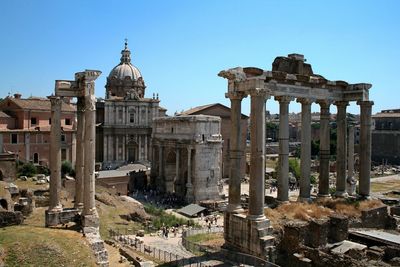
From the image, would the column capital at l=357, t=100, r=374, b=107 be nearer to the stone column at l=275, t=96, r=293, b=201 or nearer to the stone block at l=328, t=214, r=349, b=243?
the stone column at l=275, t=96, r=293, b=201

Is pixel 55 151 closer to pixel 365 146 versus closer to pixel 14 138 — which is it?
pixel 365 146

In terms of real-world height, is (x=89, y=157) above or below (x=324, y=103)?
below

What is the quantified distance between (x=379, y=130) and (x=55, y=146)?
7891 centimetres

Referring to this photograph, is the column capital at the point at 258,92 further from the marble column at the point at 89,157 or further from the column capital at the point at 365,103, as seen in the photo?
the column capital at the point at 365,103

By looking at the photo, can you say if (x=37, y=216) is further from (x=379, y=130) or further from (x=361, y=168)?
(x=379, y=130)

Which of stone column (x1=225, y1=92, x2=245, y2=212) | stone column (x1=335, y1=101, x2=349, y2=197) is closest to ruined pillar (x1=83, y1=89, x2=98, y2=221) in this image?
stone column (x1=225, y1=92, x2=245, y2=212)

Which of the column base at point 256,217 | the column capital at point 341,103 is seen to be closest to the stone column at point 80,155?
the column base at point 256,217

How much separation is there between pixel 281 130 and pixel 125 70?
47.6 m

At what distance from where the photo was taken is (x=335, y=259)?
576 inches

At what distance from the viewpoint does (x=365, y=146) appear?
75.6 feet

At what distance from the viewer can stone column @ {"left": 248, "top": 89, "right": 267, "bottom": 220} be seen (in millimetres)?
16906

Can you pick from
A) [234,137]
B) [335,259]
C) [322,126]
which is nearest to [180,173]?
[322,126]

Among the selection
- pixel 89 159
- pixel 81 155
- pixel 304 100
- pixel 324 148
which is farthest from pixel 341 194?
pixel 81 155

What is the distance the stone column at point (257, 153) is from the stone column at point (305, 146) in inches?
180
